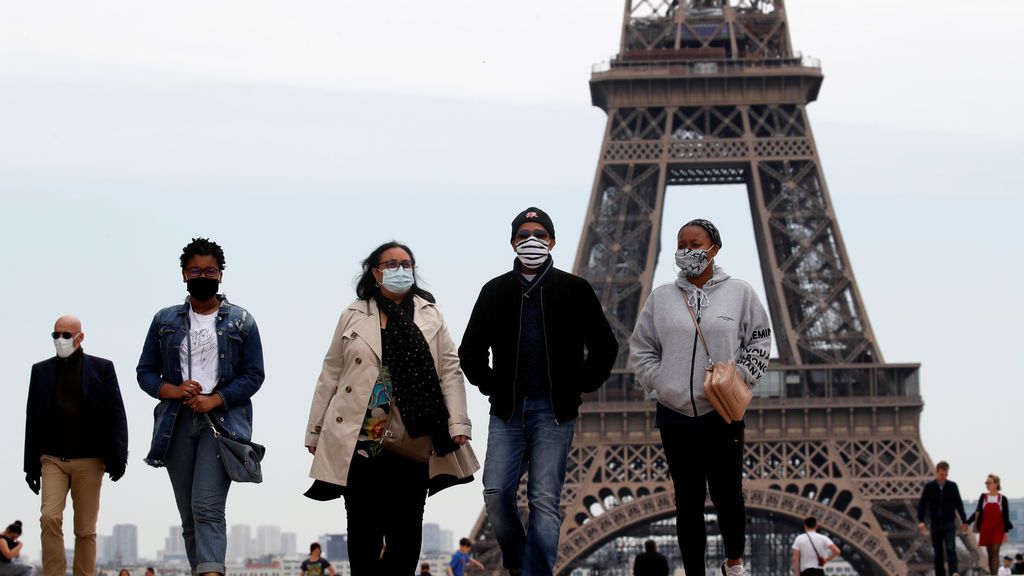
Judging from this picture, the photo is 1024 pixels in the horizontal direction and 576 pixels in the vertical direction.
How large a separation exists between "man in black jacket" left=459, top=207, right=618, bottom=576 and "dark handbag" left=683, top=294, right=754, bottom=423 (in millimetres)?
704

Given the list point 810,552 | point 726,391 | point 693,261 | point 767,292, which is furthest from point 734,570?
point 767,292

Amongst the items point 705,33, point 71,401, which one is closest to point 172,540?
point 705,33

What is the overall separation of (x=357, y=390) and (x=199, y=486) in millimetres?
1128

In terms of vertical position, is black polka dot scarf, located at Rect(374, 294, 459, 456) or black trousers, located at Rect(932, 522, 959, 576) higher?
black polka dot scarf, located at Rect(374, 294, 459, 456)

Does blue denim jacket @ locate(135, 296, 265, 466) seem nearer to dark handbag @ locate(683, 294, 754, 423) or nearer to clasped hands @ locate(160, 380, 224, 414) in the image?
clasped hands @ locate(160, 380, 224, 414)

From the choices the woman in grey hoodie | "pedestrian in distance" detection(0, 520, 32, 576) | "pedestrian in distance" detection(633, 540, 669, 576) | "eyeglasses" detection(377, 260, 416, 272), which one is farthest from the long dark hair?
"pedestrian in distance" detection(633, 540, 669, 576)

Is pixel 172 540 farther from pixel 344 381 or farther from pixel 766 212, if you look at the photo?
pixel 344 381

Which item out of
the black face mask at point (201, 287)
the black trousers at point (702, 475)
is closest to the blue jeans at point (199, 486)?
the black face mask at point (201, 287)

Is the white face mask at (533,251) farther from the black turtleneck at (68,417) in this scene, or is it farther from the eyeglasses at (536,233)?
the black turtleneck at (68,417)

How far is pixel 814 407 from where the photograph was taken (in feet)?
160

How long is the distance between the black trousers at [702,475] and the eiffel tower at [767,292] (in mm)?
34089

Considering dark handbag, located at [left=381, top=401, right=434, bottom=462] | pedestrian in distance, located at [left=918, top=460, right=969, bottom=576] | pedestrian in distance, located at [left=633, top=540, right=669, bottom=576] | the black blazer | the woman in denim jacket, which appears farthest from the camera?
pedestrian in distance, located at [left=918, top=460, right=969, bottom=576]

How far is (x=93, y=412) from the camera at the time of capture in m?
12.8

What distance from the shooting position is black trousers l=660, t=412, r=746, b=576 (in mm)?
12023
